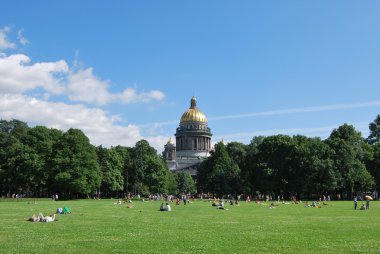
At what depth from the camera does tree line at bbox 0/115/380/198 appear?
3086 inches

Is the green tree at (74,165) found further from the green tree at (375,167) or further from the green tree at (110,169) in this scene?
the green tree at (375,167)

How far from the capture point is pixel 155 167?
103 meters

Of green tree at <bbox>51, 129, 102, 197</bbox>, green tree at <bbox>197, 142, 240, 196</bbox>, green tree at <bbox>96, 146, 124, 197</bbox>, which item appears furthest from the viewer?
green tree at <bbox>197, 142, 240, 196</bbox>

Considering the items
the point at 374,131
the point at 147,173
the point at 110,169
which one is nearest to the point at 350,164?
the point at 374,131

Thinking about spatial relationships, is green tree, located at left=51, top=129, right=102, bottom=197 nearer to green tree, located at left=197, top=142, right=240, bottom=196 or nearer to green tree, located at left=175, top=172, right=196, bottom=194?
green tree, located at left=197, top=142, right=240, bottom=196

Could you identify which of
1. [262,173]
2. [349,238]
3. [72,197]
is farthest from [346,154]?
[349,238]

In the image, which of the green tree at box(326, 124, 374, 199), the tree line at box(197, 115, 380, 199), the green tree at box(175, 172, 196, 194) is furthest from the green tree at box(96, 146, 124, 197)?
the green tree at box(175, 172, 196, 194)

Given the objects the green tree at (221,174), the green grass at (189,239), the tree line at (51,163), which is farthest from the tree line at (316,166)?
the green grass at (189,239)

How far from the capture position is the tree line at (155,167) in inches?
3086

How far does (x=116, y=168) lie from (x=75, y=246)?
8261cm

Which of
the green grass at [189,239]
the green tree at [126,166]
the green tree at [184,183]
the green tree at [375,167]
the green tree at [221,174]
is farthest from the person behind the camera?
the green tree at [184,183]

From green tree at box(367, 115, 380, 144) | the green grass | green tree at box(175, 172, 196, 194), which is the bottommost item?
the green grass

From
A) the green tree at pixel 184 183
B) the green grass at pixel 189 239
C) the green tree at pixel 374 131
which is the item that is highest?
the green tree at pixel 374 131

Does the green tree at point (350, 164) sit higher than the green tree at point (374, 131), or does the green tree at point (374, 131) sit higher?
the green tree at point (374, 131)
